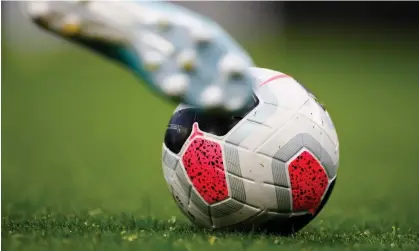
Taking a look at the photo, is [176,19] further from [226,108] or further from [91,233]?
[91,233]

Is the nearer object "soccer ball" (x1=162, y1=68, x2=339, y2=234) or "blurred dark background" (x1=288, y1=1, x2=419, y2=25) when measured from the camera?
"soccer ball" (x1=162, y1=68, x2=339, y2=234)

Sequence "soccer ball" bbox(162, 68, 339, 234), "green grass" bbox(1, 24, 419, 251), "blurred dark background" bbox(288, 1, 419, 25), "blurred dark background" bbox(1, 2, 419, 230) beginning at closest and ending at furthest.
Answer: "soccer ball" bbox(162, 68, 339, 234) < "green grass" bbox(1, 24, 419, 251) < "blurred dark background" bbox(1, 2, 419, 230) < "blurred dark background" bbox(288, 1, 419, 25)

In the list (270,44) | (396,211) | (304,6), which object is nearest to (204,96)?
(396,211)

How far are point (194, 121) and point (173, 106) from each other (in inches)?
6.4

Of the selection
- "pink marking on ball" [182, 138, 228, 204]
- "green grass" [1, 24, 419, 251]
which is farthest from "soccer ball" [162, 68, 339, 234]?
"green grass" [1, 24, 419, 251]

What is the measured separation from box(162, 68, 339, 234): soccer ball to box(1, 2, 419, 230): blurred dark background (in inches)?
8.7

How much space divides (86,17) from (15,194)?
2.44 m

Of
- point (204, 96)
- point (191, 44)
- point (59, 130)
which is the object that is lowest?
point (59, 130)

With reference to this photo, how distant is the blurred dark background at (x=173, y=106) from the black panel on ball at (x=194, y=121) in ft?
0.42

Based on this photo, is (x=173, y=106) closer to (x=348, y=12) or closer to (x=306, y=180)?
(x=306, y=180)

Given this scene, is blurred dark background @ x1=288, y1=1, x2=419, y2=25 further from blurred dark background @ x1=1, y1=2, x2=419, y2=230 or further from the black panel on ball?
the black panel on ball

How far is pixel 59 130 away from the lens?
26.7 ft

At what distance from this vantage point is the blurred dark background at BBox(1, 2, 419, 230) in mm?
5402

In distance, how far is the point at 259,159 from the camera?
140 inches
